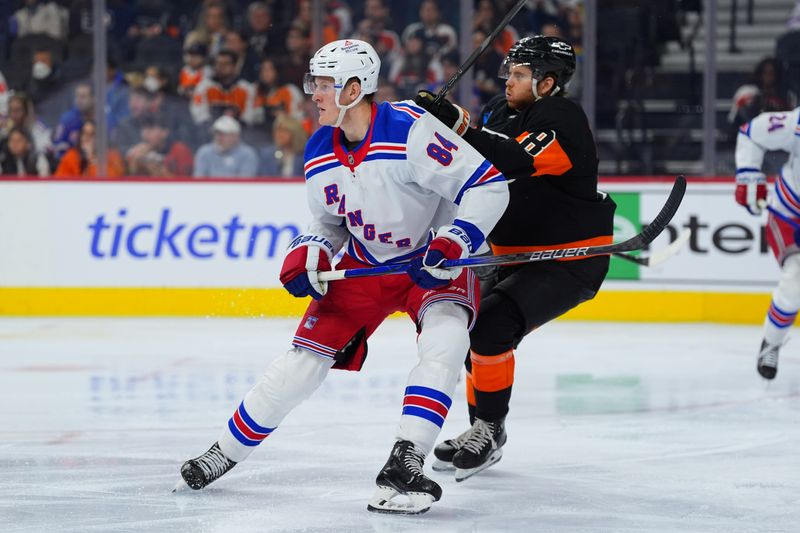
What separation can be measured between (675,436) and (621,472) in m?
0.58

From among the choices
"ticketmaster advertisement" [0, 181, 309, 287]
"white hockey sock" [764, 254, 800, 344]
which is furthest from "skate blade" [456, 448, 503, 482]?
"ticketmaster advertisement" [0, 181, 309, 287]

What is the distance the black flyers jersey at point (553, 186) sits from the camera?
322cm

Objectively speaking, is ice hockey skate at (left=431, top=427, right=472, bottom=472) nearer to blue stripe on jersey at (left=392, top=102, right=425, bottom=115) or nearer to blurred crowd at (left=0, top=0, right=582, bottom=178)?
blue stripe on jersey at (left=392, top=102, right=425, bottom=115)

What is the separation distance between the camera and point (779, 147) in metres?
5.08

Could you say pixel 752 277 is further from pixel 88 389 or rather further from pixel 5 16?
pixel 5 16

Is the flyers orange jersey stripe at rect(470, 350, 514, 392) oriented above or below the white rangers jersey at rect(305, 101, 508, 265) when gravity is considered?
below

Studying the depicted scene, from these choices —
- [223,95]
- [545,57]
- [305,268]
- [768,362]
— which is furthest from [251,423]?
[223,95]

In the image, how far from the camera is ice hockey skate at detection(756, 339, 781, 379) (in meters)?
4.91

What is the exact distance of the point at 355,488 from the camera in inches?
124

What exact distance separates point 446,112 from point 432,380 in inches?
26.1

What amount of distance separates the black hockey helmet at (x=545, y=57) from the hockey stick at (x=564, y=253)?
1.57ft

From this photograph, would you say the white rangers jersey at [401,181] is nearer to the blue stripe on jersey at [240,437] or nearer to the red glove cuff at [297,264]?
the red glove cuff at [297,264]

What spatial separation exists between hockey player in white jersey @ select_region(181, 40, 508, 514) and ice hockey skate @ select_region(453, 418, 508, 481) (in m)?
0.32

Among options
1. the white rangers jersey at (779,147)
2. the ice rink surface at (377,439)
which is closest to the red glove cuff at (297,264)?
the ice rink surface at (377,439)
